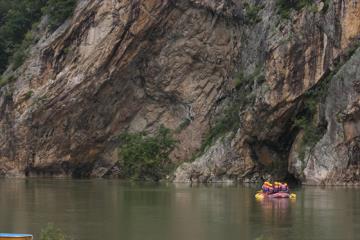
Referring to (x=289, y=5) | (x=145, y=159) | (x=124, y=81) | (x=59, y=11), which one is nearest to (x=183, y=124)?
(x=124, y=81)

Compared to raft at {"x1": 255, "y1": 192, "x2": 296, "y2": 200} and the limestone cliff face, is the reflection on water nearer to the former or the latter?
raft at {"x1": 255, "y1": 192, "x2": 296, "y2": 200}

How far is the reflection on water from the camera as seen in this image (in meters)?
29.8

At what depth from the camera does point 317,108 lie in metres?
60.8

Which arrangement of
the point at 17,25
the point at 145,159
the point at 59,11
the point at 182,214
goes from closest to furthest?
1. the point at 182,214
2. the point at 145,159
3. the point at 59,11
4. the point at 17,25

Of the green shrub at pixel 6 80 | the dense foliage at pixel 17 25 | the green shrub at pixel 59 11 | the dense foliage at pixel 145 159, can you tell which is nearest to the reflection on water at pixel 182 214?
the dense foliage at pixel 145 159

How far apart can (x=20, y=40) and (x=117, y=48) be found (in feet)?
58.9

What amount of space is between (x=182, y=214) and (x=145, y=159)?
3042 cm

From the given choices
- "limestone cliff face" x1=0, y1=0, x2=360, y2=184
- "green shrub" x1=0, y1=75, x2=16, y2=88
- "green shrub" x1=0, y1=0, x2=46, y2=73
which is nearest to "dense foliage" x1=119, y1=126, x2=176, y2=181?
"limestone cliff face" x1=0, y1=0, x2=360, y2=184

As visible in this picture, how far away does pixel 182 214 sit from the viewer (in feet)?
120

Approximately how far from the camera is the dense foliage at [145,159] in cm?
6700

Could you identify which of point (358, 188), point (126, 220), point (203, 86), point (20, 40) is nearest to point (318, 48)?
point (358, 188)

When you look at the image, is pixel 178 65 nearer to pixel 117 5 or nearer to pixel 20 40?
pixel 117 5

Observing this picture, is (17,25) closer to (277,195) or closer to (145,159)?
(145,159)

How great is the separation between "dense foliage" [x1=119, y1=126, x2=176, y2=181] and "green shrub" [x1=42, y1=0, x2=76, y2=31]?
1744cm
